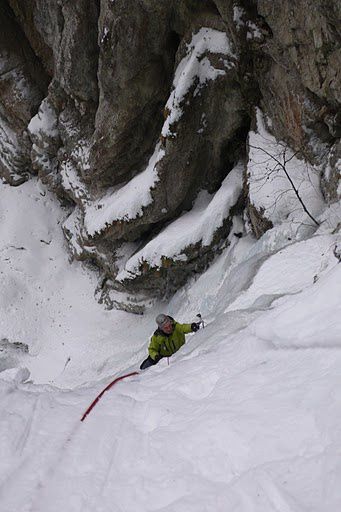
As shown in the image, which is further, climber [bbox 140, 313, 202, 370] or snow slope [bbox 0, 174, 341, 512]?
climber [bbox 140, 313, 202, 370]

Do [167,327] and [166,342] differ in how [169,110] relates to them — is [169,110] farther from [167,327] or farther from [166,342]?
[166,342]

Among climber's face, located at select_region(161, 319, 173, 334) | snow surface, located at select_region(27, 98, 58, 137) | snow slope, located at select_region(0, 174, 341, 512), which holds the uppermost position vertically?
snow surface, located at select_region(27, 98, 58, 137)

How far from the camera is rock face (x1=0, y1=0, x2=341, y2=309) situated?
9.17 metres

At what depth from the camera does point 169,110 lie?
12070 millimetres

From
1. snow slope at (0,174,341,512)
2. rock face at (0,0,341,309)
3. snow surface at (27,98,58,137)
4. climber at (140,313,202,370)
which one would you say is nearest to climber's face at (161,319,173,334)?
climber at (140,313,202,370)

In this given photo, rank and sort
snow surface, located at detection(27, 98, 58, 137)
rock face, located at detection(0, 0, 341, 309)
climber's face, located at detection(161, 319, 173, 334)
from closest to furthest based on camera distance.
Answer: climber's face, located at detection(161, 319, 173, 334)
rock face, located at detection(0, 0, 341, 309)
snow surface, located at detection(27, 98, 58, 137)

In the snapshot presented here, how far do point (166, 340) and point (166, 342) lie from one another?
0.05 metres

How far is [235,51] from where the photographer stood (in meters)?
10.9

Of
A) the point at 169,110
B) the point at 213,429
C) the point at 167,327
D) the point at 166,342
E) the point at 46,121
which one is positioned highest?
the point at 46,121

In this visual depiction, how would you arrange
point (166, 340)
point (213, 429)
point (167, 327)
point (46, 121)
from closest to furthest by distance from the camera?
point (213, 429), point (167, 327), point (166, 340), point (46, 121)

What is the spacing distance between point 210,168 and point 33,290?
9.53 meters

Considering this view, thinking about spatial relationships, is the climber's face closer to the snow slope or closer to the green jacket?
the green jacket

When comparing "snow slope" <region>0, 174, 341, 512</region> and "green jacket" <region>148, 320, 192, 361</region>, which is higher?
"snow slope" <region>0, 174, 341, 512</region>

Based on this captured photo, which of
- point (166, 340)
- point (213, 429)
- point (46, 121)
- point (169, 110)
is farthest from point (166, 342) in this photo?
point (46, 121)
